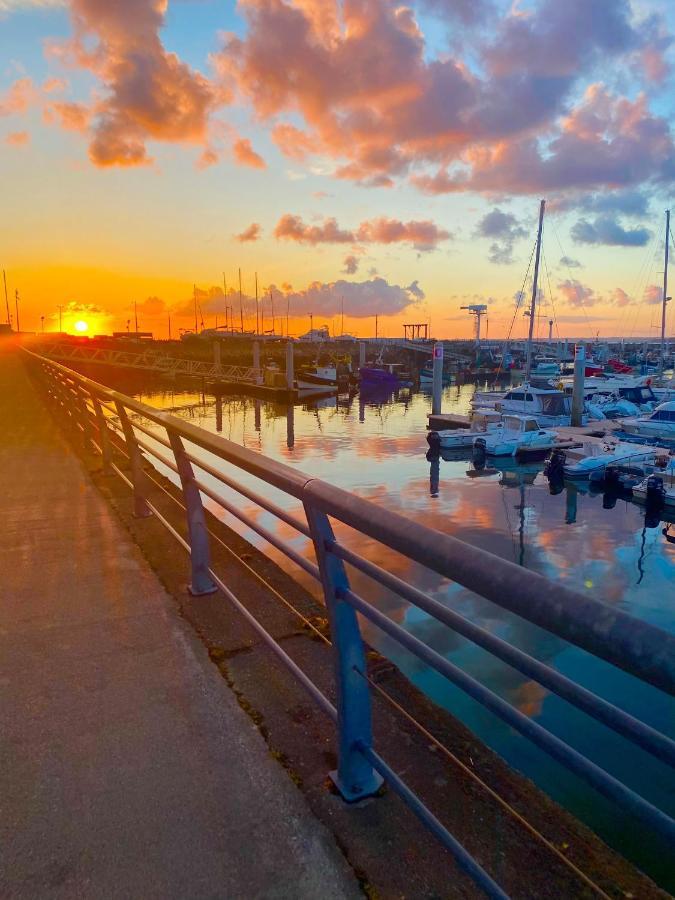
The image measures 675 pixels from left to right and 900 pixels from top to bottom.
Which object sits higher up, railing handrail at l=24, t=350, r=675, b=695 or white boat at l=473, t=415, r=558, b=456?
railing handrail at l=24, t=350, r=675, b=695

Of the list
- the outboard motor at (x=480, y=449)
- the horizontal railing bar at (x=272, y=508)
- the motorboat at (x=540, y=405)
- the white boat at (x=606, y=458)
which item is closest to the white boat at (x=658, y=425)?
the white boat at (x=606, y=458)

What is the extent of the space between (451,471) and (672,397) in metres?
25.6

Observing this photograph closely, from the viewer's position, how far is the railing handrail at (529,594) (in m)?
0.88

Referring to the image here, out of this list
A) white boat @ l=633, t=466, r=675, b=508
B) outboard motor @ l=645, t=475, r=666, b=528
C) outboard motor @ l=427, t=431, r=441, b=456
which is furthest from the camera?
outboard motor @ l=427, t=431, r=441, b=456

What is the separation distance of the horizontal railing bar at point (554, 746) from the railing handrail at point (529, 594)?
22cm

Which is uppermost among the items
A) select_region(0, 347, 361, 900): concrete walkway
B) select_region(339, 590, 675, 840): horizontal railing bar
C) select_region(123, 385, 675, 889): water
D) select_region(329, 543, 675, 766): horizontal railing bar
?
select_region(329, 543, 675, 766): horizontal railing bar

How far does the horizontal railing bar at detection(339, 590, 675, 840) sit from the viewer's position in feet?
3.23

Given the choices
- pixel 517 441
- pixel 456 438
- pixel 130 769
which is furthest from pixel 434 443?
pixel 130 769

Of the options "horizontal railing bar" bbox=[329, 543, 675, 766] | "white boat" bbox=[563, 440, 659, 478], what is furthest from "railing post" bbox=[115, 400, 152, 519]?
"white boat" bbox=[563, 440, 659, 478]

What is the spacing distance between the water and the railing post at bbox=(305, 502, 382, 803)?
4.96 m

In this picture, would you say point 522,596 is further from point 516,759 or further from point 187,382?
point 187,382

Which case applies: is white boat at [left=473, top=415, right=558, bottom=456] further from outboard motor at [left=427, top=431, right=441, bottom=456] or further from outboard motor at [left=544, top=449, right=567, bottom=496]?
outboard motor at [left=544, top=449, right=567, bottom=496]

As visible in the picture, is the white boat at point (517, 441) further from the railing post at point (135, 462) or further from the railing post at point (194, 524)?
the railing post at point (194, 524)

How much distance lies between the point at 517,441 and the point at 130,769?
86.1 ft
